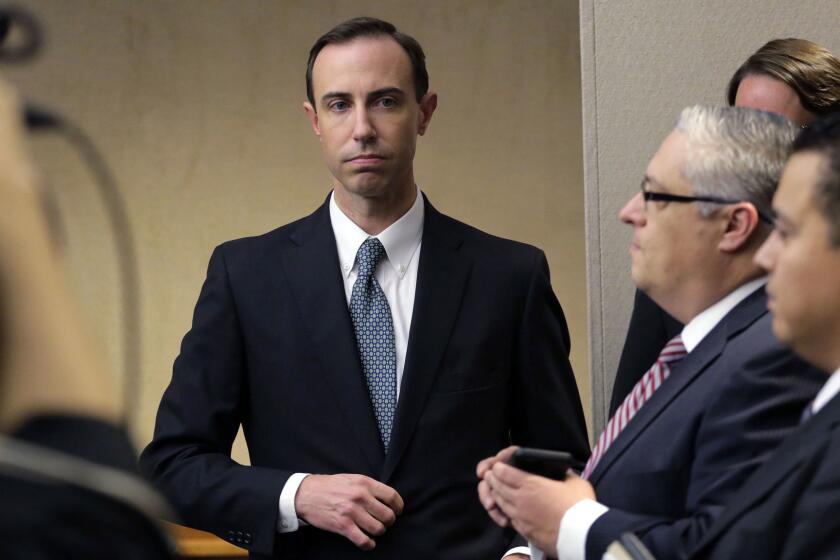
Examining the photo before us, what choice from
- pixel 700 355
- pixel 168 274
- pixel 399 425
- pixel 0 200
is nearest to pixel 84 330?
pixel 0 200

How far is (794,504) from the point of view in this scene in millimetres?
1528

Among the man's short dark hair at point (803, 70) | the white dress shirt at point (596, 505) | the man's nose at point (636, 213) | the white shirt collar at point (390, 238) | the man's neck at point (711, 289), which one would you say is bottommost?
the white dress shirt at point (596, 505)

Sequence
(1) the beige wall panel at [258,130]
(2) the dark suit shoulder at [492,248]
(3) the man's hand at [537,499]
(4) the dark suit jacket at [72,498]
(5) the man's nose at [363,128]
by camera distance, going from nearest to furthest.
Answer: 1. (4) the dark suit jacket at [72,498]
2. (3) the man's hand at [537,499]
3. (5) the man's nose at [363,128]
4. (2) the dark suit shoulder at [492,248]
5. (1) the beige wall panel at [258,130]

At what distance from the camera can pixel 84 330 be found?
808 mm

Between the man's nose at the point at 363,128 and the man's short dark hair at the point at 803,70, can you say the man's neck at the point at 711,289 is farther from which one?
the man's nose at the point at 363,128

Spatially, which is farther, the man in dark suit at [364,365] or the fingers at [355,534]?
the man in dark suit at [364,365]

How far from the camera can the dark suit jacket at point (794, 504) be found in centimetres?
148

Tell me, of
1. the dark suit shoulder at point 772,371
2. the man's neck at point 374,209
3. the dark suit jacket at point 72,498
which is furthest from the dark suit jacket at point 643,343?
the dark suit jacket at point 72,498

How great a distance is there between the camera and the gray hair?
6.49 feet

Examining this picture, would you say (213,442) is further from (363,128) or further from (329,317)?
(363,128)

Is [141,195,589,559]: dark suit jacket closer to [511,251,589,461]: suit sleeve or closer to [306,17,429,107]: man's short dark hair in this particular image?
[511,251,589,461]: suit sleeve

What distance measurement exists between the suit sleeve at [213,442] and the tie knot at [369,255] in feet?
0.99

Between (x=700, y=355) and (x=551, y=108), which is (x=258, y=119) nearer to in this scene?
(x=551, y=108)

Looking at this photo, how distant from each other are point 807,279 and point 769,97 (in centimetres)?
121
